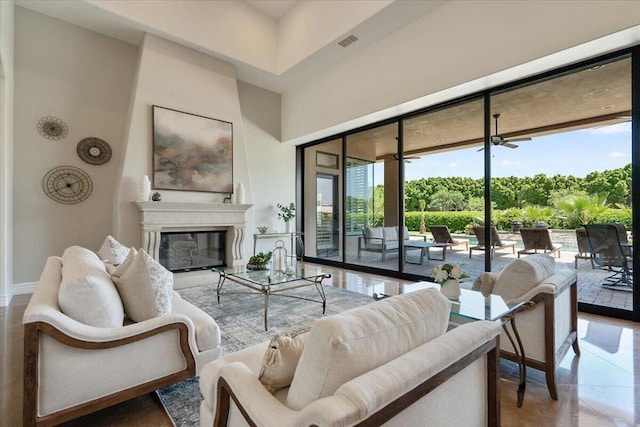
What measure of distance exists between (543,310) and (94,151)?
6.16 metres

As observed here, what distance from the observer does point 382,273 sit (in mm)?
5867

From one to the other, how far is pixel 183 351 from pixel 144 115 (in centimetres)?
443

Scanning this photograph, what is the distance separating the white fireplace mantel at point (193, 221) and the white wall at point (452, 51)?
100.0 inches

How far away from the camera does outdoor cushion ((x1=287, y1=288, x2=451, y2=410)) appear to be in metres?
0.86

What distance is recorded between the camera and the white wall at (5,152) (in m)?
3.69

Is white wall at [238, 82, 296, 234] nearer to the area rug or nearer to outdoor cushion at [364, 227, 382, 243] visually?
outdoor cushion at [364, 227, 382, 243]

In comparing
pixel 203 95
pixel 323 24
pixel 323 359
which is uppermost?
pixel 323 24

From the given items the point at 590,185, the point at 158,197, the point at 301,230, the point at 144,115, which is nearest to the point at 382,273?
the point at 301,230

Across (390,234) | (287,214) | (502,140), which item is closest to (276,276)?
(390,234)

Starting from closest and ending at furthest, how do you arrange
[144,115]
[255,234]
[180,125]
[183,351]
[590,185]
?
[183,351], [590,185], [144,115], [180,125], [255,234]

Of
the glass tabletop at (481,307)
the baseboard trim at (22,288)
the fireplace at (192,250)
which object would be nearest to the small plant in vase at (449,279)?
the glass tabletop at (481,307)

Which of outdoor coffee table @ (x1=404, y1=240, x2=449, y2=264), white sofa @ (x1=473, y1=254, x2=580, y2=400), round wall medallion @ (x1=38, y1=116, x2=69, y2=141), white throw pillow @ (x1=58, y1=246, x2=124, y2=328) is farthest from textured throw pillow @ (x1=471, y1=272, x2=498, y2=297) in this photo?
round wall medallion @ (x1=38, y1=116, x2=69, y2=141)

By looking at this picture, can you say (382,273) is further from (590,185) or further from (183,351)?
(183,351)

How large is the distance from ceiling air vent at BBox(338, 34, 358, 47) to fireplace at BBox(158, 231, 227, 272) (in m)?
4.06
